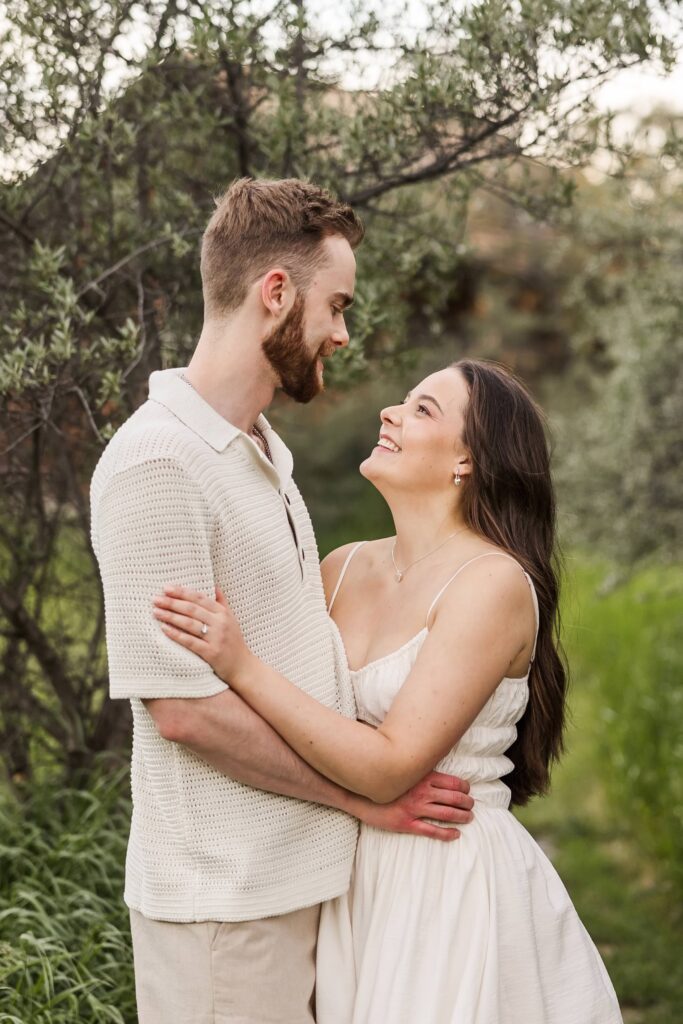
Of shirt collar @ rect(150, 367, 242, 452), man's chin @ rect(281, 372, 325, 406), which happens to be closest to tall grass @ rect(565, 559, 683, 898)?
man's chin @ rect(281, 372, 325, 406)

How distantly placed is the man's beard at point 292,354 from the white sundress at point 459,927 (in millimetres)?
687

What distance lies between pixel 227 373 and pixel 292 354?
6.3 inches

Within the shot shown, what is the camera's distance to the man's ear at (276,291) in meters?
2.66

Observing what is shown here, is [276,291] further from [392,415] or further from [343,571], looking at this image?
[343,571]

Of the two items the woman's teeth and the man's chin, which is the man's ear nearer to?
the man's chin

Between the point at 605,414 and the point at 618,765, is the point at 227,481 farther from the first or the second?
the point at 605,414

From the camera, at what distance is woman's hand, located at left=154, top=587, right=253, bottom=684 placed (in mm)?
2326

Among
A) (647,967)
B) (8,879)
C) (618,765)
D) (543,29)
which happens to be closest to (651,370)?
(618,765)

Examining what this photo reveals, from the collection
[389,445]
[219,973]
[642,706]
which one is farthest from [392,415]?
[642,706]

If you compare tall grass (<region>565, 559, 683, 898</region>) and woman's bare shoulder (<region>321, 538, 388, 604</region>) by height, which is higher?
woman's bare shoulder (<region>321, 538, 388, 604</region>)

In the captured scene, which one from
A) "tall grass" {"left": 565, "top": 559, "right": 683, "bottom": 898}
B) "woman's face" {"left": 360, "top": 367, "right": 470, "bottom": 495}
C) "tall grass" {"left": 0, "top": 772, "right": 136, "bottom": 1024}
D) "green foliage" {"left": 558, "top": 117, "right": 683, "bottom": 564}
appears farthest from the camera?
"green foliage" {"left": 558, "top": 117, "right": 683, "bottom": 564}

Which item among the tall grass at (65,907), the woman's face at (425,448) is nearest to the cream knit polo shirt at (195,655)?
the woman's face at (425,448)

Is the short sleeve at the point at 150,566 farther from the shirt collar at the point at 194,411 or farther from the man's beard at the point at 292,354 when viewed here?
Answer: the man's beard at the point at 292,354

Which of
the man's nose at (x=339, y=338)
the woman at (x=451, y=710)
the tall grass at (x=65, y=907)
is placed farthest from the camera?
the tall grass at (x=65, y=907)
